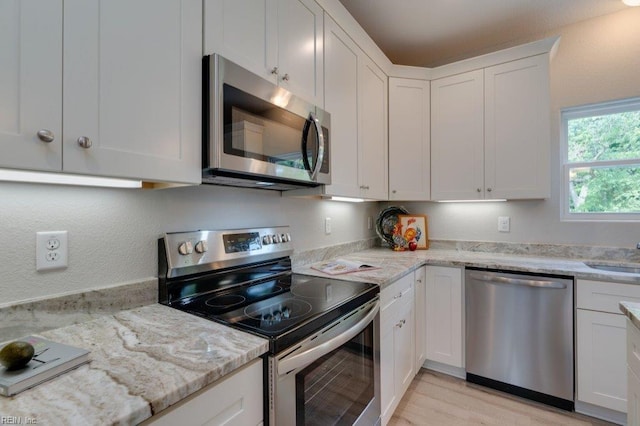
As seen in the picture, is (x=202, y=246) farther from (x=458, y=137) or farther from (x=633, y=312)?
(x=458, y=137)

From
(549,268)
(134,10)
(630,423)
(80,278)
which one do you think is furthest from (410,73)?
(80,278)

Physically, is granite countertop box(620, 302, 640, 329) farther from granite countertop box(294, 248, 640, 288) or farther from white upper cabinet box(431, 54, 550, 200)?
white upper cabinet box(431, 54, 550, 200)

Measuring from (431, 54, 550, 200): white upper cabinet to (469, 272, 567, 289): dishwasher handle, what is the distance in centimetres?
66

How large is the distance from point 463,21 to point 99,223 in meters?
2.72

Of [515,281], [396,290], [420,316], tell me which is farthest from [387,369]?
[515,281]

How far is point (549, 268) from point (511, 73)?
4.82ft

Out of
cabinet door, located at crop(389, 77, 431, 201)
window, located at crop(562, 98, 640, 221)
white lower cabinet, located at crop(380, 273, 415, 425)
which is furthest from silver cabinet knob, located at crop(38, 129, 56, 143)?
window, located at crop(562, 98, 640, 221)

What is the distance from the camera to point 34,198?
3.04ft

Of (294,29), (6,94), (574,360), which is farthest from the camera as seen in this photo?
(574,360)

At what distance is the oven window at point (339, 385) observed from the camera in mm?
1004

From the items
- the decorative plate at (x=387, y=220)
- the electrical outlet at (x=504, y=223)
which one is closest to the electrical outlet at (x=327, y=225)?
the decorative plate at (x=387, y=220)

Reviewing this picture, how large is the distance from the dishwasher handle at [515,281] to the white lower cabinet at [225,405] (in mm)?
1779

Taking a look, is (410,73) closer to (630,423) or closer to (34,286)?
(630,423)

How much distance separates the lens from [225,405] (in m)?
0.76
